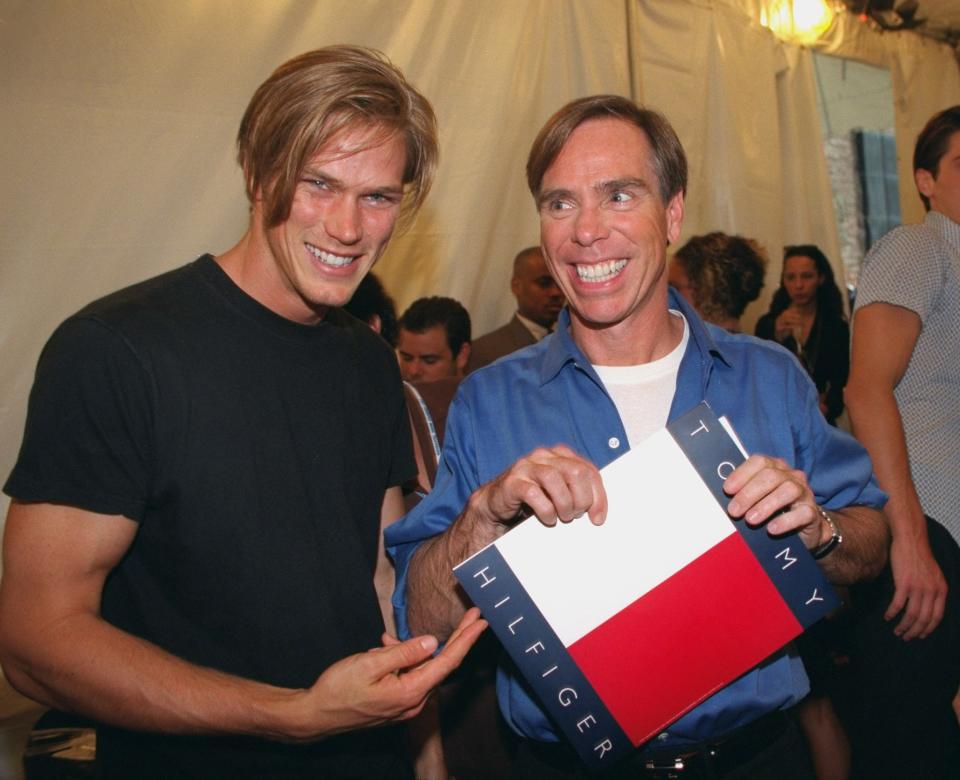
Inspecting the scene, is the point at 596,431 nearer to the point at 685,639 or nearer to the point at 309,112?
the point at 685,639

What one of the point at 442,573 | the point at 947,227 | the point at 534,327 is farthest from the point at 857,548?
the point at 534,327

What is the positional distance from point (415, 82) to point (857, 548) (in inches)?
111

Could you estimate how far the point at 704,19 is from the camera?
5.24 m

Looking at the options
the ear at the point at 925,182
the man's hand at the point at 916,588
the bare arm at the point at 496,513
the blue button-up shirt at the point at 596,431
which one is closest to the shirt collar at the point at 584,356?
the blue button-up shirt at the point at 596,431

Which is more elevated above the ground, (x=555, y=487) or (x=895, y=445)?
(x=555, y=487)

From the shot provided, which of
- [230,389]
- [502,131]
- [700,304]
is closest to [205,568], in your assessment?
[230,389]

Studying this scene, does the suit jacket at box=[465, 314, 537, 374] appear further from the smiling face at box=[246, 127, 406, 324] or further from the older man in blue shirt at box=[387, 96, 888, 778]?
the smiling face at box=[246, 127, 406, 324]

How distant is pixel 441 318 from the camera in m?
3.64

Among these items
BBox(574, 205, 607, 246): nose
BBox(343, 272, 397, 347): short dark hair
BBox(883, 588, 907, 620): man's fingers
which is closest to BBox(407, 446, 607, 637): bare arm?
BBox(574, 205, 607, 246): nose

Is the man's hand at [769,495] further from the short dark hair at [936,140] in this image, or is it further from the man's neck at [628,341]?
the short dark hair at [936,140]

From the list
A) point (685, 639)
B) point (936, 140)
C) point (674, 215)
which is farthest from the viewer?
point (936, 140)

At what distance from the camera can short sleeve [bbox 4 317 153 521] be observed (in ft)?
4.10

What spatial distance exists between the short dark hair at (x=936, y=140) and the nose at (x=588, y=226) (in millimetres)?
1500

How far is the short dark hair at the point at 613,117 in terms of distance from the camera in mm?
1649
